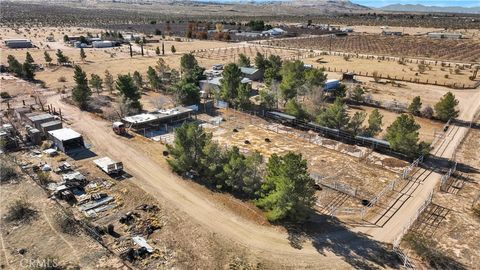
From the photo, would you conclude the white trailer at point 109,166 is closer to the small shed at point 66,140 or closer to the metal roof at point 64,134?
the small shed at point 66,140

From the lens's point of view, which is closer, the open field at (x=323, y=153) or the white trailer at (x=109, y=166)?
the open field at (x=323, y=153)

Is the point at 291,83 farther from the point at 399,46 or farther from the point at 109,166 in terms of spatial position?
the point at 399,46

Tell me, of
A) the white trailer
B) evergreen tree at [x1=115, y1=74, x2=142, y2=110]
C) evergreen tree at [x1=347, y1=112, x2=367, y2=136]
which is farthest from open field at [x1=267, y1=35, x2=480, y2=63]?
the white trailer

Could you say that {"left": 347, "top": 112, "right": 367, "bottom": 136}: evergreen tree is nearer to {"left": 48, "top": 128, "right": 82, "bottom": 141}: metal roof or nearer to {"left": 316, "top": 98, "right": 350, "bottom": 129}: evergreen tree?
{"left": 316, "top": 98, "right": 350, "bottom": 129}: evergreen tree

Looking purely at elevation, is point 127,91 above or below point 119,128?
above

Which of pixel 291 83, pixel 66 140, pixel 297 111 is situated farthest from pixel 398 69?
pixel 66 140

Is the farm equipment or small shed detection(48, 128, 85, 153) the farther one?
the farm equipment

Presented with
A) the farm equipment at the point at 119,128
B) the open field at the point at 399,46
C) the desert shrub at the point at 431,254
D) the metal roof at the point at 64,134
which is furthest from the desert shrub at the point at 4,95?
the open field at the point at 399,46
